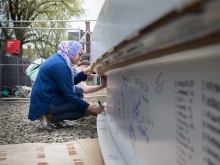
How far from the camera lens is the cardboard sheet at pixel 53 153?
218cm

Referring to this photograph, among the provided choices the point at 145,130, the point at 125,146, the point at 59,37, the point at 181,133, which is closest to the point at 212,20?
the point at 181,133

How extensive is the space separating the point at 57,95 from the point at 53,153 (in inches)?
49.9

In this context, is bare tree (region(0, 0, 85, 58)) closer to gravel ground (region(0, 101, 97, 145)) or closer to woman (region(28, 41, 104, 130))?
gravel ground (region(0, 101, 97, 145))

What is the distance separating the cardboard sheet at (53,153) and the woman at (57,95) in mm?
725

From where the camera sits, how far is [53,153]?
7.86 feet

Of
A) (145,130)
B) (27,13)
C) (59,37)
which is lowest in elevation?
(145,130)

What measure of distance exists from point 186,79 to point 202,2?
1.38 feet

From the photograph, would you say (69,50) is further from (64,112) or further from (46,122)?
(46,122)

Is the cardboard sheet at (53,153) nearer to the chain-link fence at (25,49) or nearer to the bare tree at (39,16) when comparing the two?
the chain-link fence at (25,49)

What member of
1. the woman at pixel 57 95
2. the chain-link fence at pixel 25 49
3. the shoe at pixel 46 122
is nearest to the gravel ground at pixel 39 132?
the shoe at pixel 46 122

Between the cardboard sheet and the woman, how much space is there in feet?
2.38

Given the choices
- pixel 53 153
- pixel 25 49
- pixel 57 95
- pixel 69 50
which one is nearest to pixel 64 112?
pixel 57 95

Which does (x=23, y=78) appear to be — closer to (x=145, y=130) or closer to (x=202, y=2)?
(x=145, y=130)

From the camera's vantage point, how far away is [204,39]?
17.3 inches
